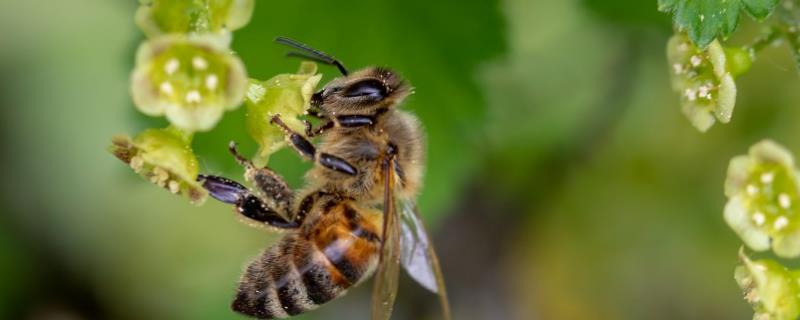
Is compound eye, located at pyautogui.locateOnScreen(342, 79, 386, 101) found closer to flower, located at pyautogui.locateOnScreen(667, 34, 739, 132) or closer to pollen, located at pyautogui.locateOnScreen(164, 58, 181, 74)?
pollen, located at pyautogui.locateOnScreen(164, 58, 181, 74)

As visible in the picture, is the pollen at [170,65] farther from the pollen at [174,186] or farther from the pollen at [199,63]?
the pollen at [174,186]

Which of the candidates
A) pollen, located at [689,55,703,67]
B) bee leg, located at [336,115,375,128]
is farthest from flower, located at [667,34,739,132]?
bee leg, located at [336,115,375,128]

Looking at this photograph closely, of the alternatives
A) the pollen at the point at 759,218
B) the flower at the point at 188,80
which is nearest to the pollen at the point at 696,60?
the pollen at the point at 759,218

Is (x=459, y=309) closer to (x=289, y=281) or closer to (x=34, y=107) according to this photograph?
(x=34, y=107)

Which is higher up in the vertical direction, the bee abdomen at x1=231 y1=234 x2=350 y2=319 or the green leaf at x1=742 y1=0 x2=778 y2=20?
the green leaf at x1=742 y1=0 x2=778 y2=20

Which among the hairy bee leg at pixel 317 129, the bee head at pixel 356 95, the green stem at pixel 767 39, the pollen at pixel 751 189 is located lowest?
the pollen at pixel 751 189

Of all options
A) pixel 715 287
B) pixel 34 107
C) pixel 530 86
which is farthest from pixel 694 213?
pixel 34 107

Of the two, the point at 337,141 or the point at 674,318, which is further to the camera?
Answer: the point at 674,318

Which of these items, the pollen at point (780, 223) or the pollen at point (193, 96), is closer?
the pollen at point (193, 96)
